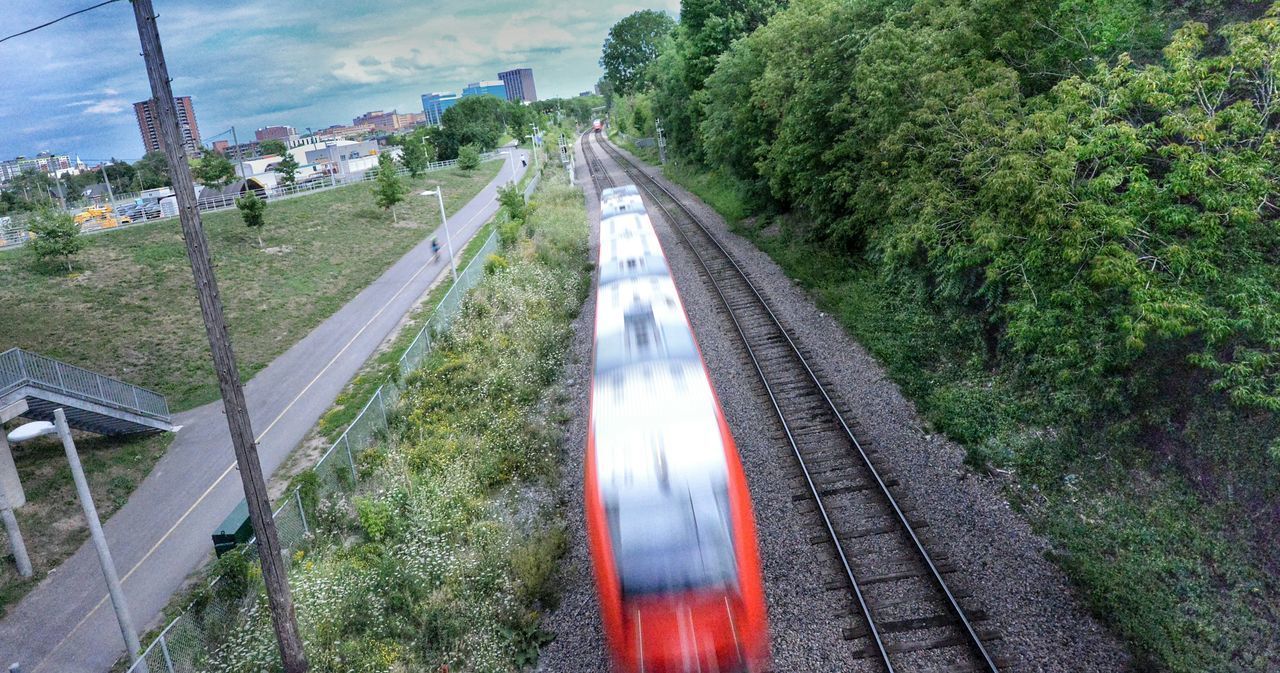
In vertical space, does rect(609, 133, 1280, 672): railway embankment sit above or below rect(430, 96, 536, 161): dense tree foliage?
below

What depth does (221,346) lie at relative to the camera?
8.70 meters

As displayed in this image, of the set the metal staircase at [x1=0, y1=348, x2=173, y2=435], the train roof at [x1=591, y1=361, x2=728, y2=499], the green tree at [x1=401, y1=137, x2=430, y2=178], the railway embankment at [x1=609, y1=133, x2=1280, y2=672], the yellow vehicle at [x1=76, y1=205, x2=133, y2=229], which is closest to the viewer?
the train roof at [x1=591, y1=361, x2=728, y2=499]

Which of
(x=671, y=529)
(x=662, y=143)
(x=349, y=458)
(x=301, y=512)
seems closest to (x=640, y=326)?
(x=671, y=529)

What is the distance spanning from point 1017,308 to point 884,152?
23.1 feet

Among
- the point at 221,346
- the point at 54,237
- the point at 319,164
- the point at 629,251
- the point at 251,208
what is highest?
the point at 319,164

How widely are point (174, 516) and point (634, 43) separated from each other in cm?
9045

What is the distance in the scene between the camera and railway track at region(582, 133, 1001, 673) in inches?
353

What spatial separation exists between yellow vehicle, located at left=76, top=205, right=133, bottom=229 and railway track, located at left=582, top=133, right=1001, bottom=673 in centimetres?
5253

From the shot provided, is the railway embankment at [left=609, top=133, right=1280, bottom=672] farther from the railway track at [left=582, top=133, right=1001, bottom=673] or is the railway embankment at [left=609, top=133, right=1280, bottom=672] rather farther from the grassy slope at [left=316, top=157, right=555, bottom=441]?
the grassy slope at [left=316, top=157, right=555, bottom=441]

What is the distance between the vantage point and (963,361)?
52.2 feet

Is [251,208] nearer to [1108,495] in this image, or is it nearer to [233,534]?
[233,534]

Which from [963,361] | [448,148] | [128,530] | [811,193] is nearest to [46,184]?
[448,148]

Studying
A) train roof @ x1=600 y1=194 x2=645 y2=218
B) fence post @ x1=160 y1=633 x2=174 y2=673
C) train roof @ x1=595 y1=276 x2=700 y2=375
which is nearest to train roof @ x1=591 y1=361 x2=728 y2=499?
train roof @ x1=595 y1=276 x2=700 y2=375

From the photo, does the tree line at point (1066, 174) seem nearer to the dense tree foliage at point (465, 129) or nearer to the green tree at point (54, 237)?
the green tree at point (54, 237)
